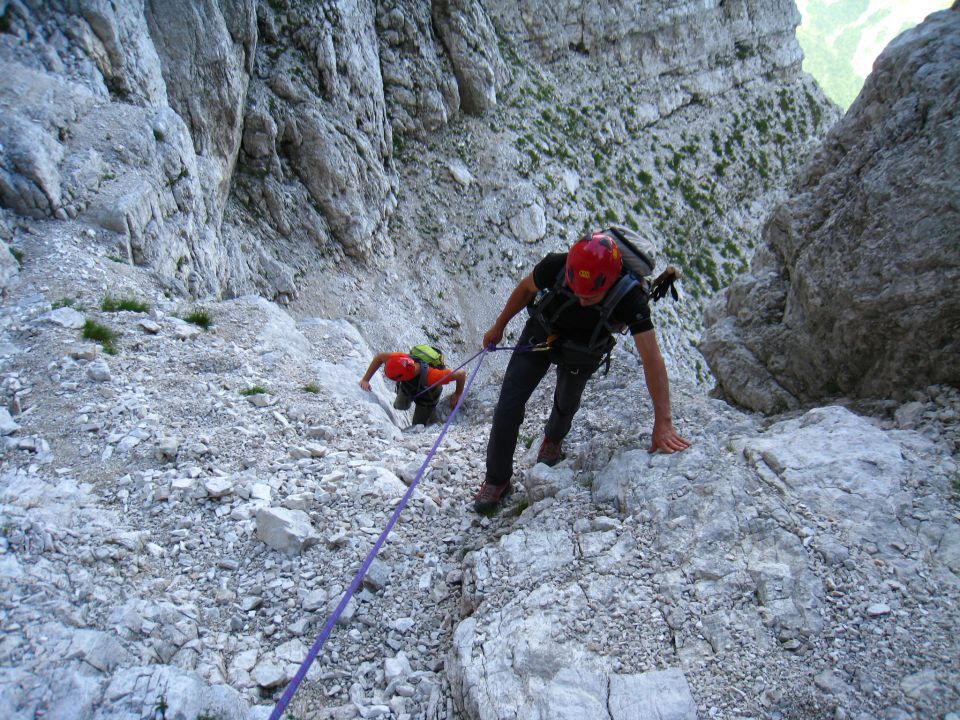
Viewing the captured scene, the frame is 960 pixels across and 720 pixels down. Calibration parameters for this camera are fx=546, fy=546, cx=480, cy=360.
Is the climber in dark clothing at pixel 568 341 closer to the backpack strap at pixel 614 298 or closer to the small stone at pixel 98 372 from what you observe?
the backpack strap at pixel 614 298

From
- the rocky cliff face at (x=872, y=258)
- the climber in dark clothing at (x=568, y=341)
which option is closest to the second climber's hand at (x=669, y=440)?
the climber in dark clothing at (x=568, y=341)

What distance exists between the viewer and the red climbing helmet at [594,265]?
480 cm

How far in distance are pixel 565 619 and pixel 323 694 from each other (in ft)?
6.00

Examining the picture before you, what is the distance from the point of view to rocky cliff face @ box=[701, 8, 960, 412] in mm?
5672

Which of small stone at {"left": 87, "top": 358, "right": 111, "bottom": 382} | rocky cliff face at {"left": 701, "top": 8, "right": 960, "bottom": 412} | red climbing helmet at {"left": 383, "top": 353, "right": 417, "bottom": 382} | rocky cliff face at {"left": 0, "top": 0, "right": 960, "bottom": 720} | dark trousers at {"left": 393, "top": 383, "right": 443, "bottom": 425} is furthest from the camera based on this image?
dark trousers at {"left": 393, "top": 383, "right": 443, "bottom": 425}

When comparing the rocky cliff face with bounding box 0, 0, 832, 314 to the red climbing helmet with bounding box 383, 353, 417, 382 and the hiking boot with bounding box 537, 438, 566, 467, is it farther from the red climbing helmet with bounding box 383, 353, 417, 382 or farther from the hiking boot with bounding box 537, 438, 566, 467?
the hiking boot with bounding box 537, 438, 566, 467

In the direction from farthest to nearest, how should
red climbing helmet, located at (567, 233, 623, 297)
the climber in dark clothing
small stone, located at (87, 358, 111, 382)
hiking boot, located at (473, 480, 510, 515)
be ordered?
small stone, located at (87, 358, 111, 382) → hiking boot, located at (473, 480, 510, 515) → the climber in dark clothing → red climbing helmet, located at (567, 233, 623, 297)

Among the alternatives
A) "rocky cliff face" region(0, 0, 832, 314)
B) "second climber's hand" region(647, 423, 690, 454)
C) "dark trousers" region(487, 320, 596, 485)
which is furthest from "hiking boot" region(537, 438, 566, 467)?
"rocky cliff face" region(0, 0, 832, 314)

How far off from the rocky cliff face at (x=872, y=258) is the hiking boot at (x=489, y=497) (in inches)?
168

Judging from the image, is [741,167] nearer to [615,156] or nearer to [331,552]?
[615,156]

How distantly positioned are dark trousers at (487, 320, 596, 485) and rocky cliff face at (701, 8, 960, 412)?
341cm

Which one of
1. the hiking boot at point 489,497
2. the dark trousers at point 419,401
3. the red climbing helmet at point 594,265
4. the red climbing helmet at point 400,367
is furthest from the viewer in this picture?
the dark trousers at point 419,401

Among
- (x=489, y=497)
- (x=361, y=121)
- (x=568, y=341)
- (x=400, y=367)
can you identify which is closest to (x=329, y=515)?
(x=489, y=497)

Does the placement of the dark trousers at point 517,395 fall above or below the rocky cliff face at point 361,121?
below
